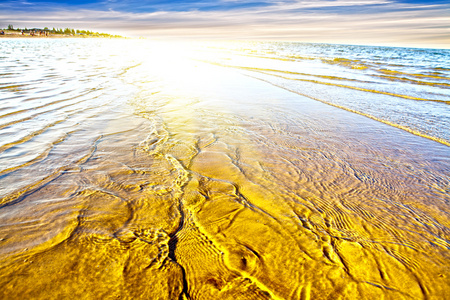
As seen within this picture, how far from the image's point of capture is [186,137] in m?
4.98

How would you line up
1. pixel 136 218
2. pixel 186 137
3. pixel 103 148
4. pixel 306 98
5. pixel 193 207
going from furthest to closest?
pixel 306 98
pixel 186 137
pixel 103 148
pixel 193 207
pixel 136 218

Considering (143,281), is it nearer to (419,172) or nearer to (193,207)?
(193,207)

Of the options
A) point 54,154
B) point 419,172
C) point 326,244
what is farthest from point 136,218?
point 419,172

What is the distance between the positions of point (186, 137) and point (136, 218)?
8.54 ft

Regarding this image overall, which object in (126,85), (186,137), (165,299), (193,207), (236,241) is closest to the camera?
(165,299)

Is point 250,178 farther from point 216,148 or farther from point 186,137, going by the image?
point 186,137

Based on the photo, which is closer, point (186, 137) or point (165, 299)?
point (165, 299)

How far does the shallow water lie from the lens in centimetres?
198

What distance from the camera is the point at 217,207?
9.43 feet

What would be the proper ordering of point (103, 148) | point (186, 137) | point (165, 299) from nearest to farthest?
point (165, 299) < point (103, 148) < point (186, 137)

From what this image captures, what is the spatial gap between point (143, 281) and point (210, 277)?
55 cm

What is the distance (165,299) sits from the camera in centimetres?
180

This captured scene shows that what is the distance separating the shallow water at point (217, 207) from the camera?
78.0 inches

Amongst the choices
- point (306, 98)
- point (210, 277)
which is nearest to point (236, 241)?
point (210, 277)
